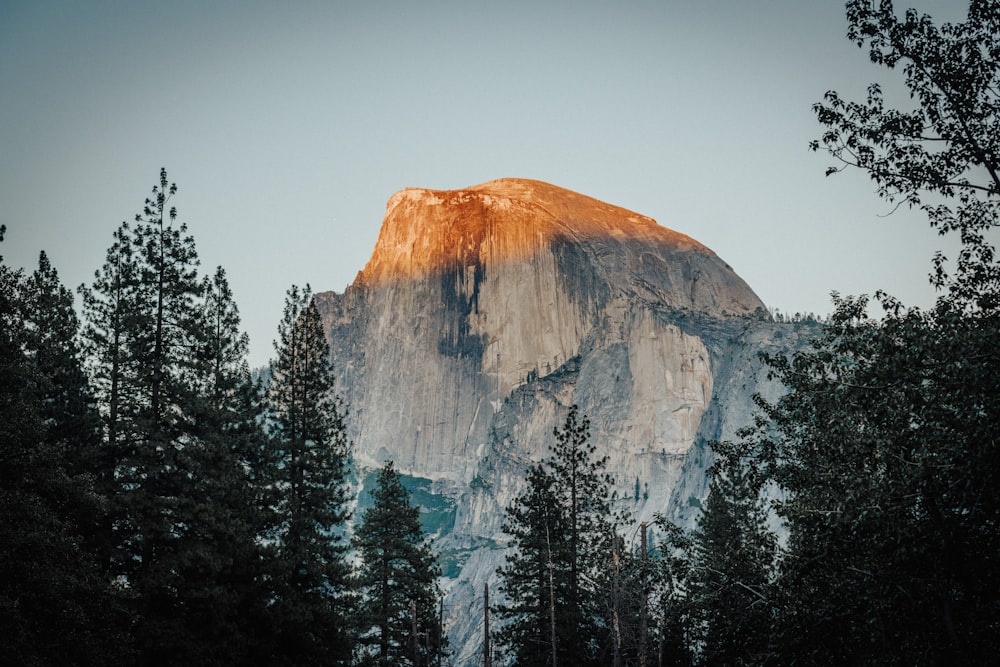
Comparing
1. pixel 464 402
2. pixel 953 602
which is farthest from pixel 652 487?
pixel 953 602

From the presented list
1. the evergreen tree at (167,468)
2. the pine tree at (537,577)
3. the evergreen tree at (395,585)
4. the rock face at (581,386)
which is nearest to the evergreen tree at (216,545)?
the evergreen tree at (167,468)

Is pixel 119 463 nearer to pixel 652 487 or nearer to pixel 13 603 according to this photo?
pixel 13 603

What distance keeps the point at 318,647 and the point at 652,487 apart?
135328mm

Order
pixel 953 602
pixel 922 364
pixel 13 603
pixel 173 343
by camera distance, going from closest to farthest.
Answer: pixel 922 364 → pixel 953 602 → pixel 13 603 → pixel 173 343

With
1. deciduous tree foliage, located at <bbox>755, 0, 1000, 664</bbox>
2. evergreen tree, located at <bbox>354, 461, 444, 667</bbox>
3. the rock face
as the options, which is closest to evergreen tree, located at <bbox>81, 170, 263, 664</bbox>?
evergreen tree, located at <bbox>354, 461, 444, 667</bbox>

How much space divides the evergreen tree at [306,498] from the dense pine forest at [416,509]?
4.3 inches

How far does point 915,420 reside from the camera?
576 inches

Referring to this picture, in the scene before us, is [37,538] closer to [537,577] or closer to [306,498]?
[306,498]

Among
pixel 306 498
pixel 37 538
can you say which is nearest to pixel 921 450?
pixel 37 538

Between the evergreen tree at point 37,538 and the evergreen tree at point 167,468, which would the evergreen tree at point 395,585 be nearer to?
the evergreen tree at point 167,468

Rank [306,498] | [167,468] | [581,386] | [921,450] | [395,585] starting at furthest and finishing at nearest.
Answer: [581,386] → [395,585] → [306,498] → [167,468] → [921,450]

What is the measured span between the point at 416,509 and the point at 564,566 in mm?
7267

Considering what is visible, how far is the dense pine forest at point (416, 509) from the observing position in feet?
45.1

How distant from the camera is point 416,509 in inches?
1559
